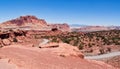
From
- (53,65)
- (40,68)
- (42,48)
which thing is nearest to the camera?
(40,68)

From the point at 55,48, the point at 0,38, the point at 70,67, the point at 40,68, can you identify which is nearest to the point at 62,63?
the point at 70,67

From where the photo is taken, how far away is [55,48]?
79.3ft

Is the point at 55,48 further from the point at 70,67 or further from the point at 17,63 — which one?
the point at 17,63

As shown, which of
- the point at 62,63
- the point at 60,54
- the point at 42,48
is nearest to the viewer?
the point at 62,63

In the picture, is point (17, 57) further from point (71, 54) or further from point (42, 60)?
point (71, 54)

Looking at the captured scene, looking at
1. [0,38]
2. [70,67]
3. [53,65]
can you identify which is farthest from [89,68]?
[0,38]

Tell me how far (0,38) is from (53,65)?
56.1 meters

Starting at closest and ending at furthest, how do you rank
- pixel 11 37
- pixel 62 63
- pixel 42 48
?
pixel 62 63, pixel 42 48, pixel 11 37

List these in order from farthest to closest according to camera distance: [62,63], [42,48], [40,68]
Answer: [42,48], [62,63], [40,68]

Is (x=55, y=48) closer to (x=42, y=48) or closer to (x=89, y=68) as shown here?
(x=42, y=48)

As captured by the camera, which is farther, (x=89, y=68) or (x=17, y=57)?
(x=89, y=68)

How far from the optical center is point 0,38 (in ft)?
237

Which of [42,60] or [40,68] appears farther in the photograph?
[42,60]

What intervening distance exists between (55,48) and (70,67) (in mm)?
5592
